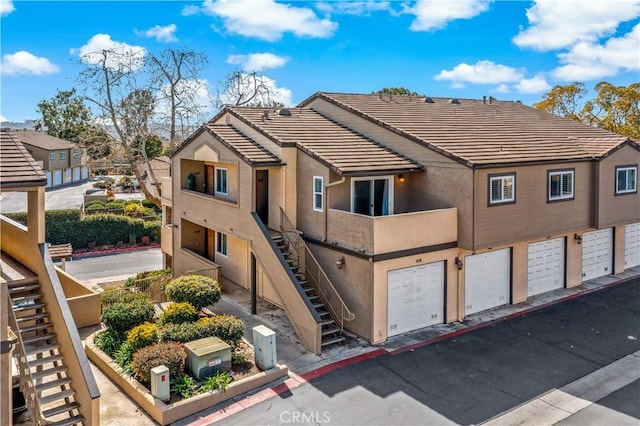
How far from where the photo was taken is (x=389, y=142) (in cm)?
1873

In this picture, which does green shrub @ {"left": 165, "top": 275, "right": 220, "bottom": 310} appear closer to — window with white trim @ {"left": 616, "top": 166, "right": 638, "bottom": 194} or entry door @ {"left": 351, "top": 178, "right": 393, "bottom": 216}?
entry door @ {"left": 351, "top": 178, "right": 393, "bottom": 216}

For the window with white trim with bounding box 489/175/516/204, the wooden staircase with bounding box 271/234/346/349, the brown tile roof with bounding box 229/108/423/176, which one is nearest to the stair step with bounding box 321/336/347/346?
the wooden staircase with bounding box 271/234/346/349

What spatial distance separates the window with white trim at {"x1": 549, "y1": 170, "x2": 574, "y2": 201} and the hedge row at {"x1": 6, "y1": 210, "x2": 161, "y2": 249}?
31.5 m

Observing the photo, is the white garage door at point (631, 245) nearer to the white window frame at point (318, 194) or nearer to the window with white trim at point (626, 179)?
the window with white trim at point (626, 179)

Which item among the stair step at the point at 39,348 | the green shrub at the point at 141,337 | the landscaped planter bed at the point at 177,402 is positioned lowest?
the landscaped planter bed at the point at 177,402

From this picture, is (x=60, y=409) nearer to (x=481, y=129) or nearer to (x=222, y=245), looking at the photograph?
(x=222, y=245)

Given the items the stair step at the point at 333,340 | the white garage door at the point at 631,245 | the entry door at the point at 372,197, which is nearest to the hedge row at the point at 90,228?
the entry door at the point at 372,197

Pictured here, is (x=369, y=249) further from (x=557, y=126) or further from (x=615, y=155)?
(x=557, y=126)

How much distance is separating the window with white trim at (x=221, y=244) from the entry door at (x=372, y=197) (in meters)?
7.29

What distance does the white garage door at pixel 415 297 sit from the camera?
592 inches

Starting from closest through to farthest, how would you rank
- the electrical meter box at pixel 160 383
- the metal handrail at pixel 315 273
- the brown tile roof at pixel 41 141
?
the electrical meter box at pixel 160 383, the metal handrail at pixel 315 273, the brown tile roof at pixel 41 141

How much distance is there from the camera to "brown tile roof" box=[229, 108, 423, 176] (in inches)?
647

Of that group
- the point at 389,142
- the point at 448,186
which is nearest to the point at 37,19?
the point at 389,142

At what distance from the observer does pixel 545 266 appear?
19.0 metres
